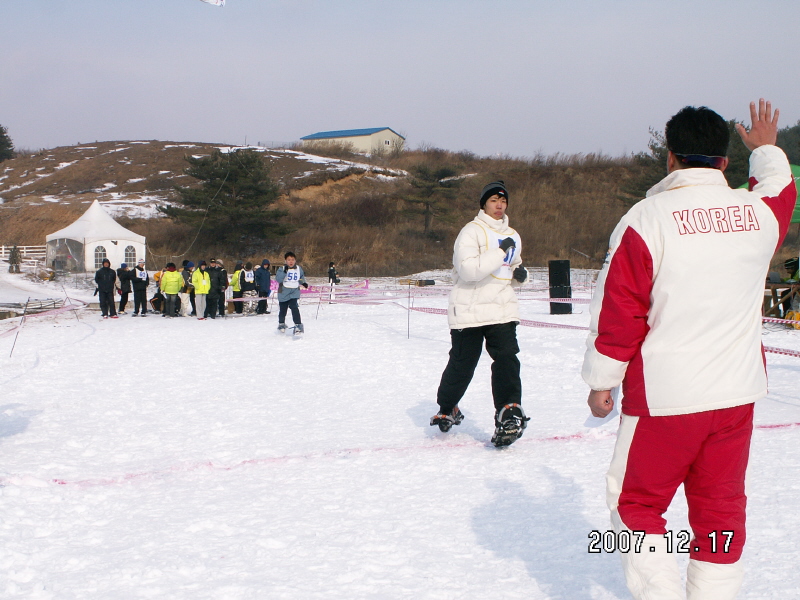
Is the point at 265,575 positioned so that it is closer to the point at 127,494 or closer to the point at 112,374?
the point at 127,494

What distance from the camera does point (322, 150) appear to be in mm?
74875

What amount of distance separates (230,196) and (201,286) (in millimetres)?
26201

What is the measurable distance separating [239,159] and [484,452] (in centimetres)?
3831

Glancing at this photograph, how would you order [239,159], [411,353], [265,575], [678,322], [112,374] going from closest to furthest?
[678,322], [265,575], [112,374], [411,353], [239,159]

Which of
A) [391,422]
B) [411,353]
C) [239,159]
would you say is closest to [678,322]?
[391,422]

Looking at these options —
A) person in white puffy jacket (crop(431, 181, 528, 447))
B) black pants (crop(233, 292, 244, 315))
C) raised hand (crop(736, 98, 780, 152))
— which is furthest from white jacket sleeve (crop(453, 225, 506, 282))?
black pants (crop(233, 292, 244, 315))

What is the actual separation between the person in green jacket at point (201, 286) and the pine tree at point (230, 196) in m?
24.4

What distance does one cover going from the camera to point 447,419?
16.4ft

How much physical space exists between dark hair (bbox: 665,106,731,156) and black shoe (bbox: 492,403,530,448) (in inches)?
101

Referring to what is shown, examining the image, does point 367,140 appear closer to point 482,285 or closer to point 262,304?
point 262,304

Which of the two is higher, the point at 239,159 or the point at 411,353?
the point at 239,159

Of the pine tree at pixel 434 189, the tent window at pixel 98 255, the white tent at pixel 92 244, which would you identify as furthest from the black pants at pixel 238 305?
the pine tree at pixel 434 189

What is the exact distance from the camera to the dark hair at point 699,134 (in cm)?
223

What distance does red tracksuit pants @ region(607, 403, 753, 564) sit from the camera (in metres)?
2.09
